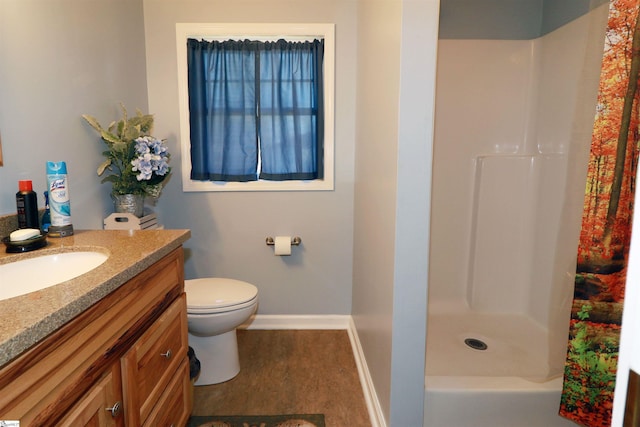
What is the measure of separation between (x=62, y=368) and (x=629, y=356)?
2.89 ft

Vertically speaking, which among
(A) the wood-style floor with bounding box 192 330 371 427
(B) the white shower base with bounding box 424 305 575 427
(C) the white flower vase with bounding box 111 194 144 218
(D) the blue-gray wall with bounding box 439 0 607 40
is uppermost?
(D) the blue-gray wall with bounding box 439 0 607 40

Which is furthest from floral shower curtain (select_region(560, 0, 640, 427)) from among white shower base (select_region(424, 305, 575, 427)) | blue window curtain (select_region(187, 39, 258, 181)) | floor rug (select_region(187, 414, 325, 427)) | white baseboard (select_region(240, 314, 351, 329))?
blue window curtain (select_region(187, 39, 258, 181))

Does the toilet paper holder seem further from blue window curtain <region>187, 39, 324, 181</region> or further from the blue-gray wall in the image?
the blue-gray wall

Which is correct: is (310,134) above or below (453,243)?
above

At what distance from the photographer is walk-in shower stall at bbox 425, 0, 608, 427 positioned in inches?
75.7

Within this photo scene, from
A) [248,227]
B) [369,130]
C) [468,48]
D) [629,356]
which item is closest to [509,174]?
[468,48]

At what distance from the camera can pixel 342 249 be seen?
2.40 meters

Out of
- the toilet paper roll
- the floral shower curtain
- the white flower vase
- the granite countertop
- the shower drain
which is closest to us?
the granite countertop

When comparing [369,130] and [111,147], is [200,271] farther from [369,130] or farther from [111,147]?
[369,130]

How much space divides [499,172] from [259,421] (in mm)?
1942

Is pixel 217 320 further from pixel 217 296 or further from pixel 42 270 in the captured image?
pixel 42 270

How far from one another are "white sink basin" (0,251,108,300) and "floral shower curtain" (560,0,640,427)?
160 centimetres

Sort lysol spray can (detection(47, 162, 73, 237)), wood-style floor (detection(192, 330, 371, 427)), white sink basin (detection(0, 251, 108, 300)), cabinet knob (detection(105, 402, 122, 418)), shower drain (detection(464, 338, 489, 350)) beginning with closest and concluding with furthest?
cabinet knob (detection(105, 402, 122, 418))
white sink basin (detection(0, 251, 108, 300))
lysol spray can (detection(47, 162, 73, 237))
wood-style floor (detection(192, 330, 371, 427))
shower drain (detection(464, 338, 489, 350))

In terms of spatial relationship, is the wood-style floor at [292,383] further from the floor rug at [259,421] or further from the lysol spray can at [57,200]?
the lysol spray can at [57,200]
